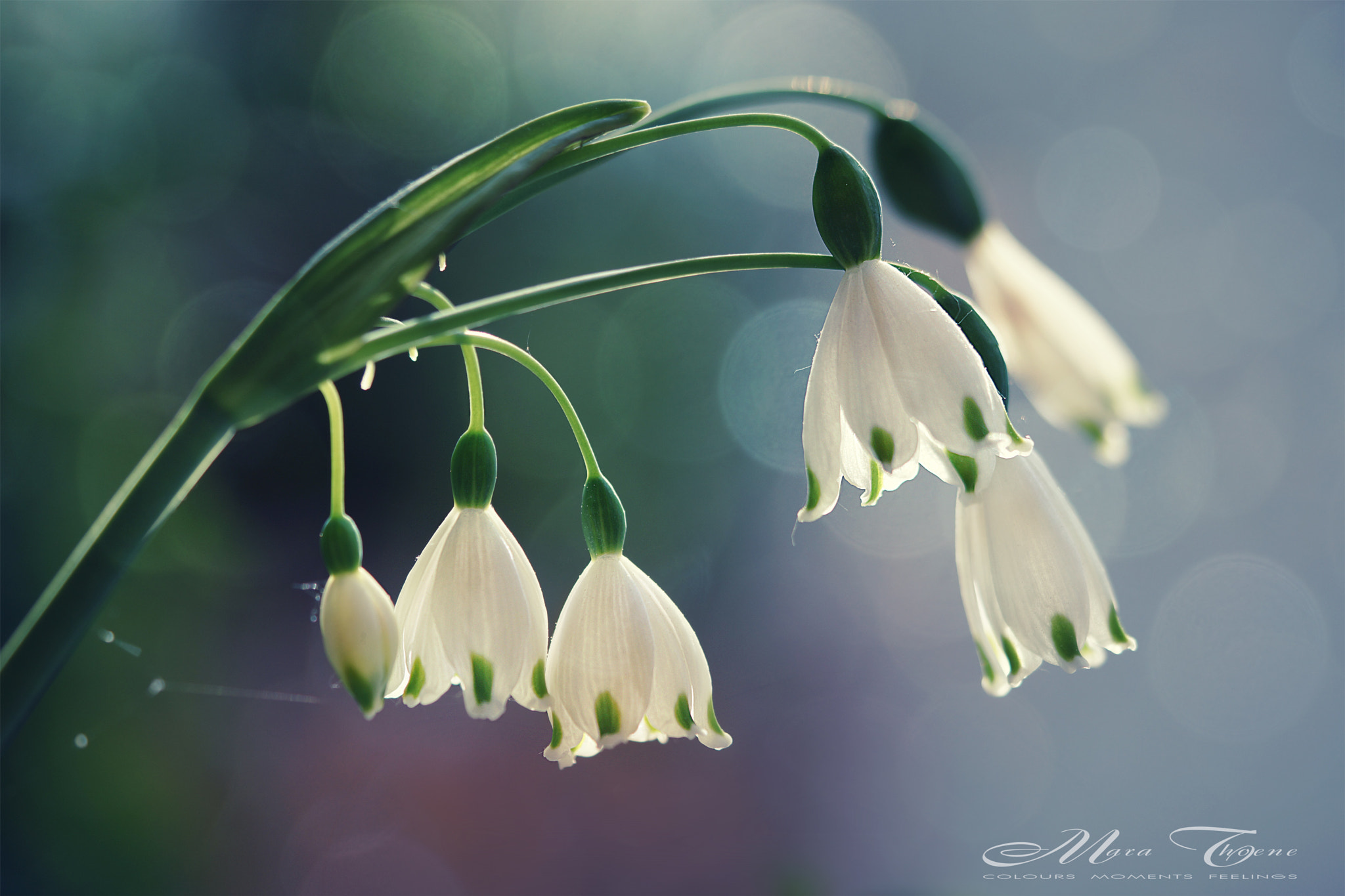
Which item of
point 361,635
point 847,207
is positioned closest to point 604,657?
point 361,635

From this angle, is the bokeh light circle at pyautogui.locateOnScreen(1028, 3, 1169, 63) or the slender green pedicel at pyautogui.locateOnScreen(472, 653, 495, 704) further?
the bokeh light circle at pyautogui.locateOnScreen(1028, 3, 1169, 63)

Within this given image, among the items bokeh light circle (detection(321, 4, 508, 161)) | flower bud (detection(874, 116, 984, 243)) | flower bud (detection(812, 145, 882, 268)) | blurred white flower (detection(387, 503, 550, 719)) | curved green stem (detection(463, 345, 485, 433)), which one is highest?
bokeh light circle (detection(321, 4, 508, 161))

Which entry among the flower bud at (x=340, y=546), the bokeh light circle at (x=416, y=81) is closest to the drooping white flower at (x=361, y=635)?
the flower bud at (x=340, y=546)

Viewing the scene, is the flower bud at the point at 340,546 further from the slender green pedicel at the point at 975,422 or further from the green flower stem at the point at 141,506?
the slender green pedicel at the point at 975,422

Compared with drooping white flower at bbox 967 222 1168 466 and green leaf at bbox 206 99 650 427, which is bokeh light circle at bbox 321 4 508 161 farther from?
drooping white flower at bbox 967 222 1168 466

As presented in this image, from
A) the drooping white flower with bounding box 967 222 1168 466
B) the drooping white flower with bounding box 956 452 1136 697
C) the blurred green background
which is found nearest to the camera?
the drooping white flower with bounding box 967 222 1168 466

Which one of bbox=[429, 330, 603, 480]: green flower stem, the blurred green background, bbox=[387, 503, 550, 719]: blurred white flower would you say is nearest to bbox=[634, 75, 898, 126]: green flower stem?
bbox=[429, 330, 603, 480]: green flower stem

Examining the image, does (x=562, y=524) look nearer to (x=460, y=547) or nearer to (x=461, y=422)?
(x=461, y=422)

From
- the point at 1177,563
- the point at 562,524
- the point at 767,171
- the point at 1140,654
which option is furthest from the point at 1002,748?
the point at 767,171
